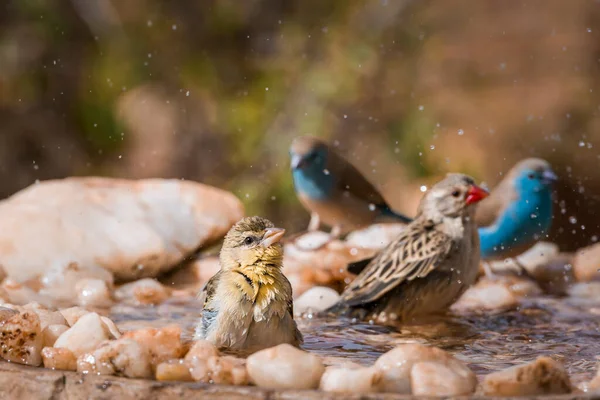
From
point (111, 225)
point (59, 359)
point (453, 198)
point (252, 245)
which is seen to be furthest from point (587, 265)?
point (59, 359)

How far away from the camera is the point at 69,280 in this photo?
4.34 metres

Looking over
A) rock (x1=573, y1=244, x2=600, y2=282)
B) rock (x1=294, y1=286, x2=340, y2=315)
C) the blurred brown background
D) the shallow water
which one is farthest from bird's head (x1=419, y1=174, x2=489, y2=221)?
the blurred brown background

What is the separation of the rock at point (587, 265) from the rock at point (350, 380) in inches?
125

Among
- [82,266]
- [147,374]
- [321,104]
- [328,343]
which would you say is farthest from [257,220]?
[321,104]

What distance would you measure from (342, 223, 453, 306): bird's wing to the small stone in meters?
1.79

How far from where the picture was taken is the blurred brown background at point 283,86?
8242 millimetres

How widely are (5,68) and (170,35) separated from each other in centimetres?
165

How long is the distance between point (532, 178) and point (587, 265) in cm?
60

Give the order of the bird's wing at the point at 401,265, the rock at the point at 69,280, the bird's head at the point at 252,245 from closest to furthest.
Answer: the bird's head at the point at 252,245, the bird's wing at the point at 401,265, the rock at the point at 69,280

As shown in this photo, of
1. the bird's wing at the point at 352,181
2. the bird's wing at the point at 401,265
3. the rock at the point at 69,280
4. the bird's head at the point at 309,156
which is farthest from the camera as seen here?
the bird's head at the point at 309,156

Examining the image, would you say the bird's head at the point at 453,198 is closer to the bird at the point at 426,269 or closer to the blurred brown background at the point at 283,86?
the bird at the point at 426,269

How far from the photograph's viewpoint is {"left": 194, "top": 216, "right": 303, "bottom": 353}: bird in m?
2.80

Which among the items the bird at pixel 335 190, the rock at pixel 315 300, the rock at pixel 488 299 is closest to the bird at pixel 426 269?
the rock at pixel 315 300

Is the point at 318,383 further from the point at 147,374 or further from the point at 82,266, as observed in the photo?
the point at 82,266
